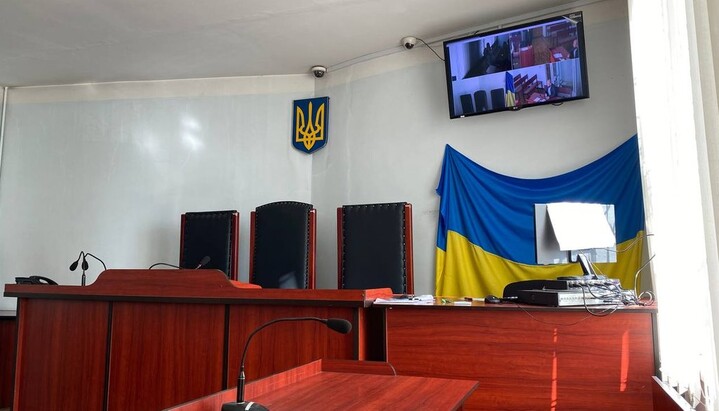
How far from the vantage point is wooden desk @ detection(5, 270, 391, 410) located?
8.22 feet

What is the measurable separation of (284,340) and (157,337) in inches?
29.0

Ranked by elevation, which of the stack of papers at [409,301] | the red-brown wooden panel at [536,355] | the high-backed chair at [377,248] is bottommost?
the red-brown wooden panel at [536,355]

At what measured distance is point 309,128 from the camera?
4.88 metres

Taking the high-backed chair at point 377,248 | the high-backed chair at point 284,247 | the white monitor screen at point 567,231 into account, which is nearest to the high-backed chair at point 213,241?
the high-backed chair at point 284,247

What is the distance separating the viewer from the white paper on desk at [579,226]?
93.7 inches

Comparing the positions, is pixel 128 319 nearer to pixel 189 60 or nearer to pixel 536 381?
pixel 536 381

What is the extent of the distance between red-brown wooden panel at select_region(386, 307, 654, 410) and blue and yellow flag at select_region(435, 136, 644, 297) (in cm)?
142

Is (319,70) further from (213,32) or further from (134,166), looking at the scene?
(134,166)

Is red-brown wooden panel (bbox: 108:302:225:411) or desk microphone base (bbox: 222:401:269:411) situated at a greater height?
desk microphone base (bbox: 222:401:269:411)

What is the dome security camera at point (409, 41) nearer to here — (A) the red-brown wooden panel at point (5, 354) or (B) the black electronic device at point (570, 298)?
(B) the black electronic device at point (570, 298)

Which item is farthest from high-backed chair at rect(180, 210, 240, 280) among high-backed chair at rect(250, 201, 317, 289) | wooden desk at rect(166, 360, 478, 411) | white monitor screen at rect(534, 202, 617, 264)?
wooden desk at rect(166, 360, 478, 411)

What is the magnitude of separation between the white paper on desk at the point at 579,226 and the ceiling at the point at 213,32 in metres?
1.96

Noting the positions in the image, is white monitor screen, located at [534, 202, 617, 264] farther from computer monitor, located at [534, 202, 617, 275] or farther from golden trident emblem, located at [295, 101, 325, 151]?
golden trident emblem, located at [295, 101, 325, 151]

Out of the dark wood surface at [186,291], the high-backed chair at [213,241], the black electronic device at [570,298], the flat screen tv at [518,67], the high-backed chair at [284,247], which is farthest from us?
the high-backed chair at [213,241]
